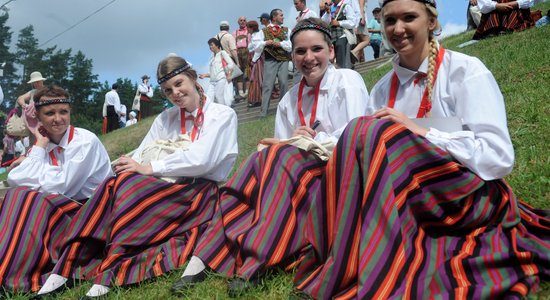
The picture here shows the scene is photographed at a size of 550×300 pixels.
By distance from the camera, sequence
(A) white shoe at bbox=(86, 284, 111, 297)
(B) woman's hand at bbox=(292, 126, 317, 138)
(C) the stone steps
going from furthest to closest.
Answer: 1. (C) the stone steps
2. (B) woman's hand at bbox=(292, 126, 317, 138)
3. (A) white shoe at bbox=(86, 284, 111, 297)

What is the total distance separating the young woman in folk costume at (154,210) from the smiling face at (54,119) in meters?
0.78

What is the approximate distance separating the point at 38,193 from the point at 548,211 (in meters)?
3.23

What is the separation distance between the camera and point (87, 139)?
411 centimetres

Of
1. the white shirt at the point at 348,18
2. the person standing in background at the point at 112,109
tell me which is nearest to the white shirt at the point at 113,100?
the person standing in background at the point at 112,109

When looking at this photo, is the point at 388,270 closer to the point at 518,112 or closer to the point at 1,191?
the point at 518,112

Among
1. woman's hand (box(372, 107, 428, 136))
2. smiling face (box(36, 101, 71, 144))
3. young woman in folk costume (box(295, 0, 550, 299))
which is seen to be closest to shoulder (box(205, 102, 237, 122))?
smiling face (box(36, 101, 71, 144))

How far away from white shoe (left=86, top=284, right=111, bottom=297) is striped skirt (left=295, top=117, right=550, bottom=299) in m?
1.34

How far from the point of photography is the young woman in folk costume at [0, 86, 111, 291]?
3.56m

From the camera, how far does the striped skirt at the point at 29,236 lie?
353 cm

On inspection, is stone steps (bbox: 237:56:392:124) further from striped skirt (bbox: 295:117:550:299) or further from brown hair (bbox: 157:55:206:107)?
striped skirt (bbox: 295:117:550:299)

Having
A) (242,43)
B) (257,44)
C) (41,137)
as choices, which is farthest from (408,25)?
(242,43)

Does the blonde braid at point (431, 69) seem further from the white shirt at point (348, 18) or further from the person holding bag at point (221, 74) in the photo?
the person holding bag at point (221, 74)

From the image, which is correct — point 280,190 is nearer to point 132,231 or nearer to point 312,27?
point 132,231

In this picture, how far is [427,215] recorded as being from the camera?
7.82 feet
